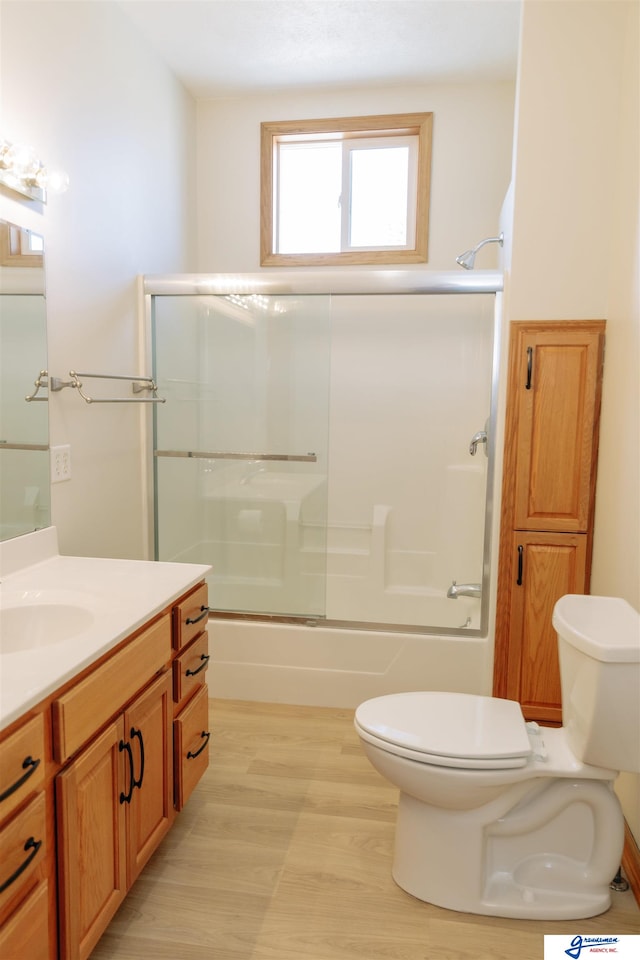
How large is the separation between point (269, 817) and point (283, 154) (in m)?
3.24

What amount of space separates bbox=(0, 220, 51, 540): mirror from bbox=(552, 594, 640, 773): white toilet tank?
1.59m

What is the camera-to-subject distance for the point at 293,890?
182 centimetres

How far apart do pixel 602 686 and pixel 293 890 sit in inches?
39.1

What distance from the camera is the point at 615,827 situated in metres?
1.75

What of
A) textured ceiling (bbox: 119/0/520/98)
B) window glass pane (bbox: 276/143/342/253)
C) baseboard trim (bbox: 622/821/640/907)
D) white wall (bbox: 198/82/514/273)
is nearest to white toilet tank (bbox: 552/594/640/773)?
baseboard trim (bbox: 622/821/640/907)

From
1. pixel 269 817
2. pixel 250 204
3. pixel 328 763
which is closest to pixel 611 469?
pixel 328 763

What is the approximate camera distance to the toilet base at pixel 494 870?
1.75 meters

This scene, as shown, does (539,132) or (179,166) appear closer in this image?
(539,132)

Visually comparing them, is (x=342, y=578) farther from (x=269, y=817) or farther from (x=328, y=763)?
(x=269, y=817)

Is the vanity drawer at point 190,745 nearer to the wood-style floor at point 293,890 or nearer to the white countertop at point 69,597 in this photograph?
the wood-style floor at point 293,890

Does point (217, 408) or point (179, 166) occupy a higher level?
point (179, 166)

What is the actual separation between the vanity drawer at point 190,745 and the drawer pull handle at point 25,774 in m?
0.70

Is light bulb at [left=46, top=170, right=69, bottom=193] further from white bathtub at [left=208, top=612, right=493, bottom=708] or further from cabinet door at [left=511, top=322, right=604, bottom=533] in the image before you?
white bathtub at [left=208, top=612, right=493, bottom=708]

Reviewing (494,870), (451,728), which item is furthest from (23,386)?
(494,870)
